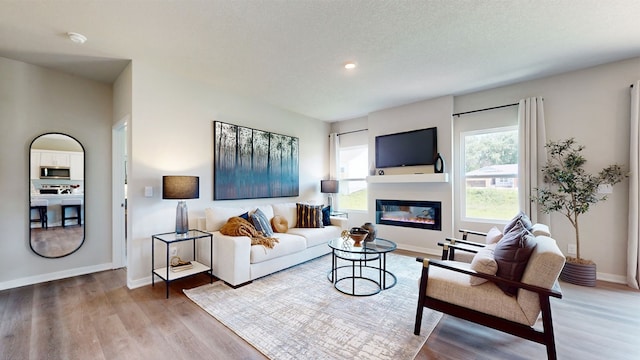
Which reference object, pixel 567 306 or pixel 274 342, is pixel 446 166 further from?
pixel 274 342

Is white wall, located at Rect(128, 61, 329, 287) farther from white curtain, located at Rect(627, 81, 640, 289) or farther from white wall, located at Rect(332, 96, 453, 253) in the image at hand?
white curtain, located at Rect(627, 81, 640, 289)

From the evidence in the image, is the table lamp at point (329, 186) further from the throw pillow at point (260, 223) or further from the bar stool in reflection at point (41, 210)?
the bar stool in reflection at point (41, 210)

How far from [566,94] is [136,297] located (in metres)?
5.95

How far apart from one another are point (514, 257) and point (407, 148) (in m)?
3.17

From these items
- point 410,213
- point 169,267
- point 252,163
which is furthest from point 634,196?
point 169,267

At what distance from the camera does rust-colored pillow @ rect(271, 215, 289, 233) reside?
391cm

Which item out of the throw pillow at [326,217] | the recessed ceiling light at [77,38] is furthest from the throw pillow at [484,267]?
the recessed ceiling light at [77,38]

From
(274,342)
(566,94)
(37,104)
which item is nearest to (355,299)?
(274,342)

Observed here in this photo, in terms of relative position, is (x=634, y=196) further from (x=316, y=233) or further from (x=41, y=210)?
(x=41, y=210)

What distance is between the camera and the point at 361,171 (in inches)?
226

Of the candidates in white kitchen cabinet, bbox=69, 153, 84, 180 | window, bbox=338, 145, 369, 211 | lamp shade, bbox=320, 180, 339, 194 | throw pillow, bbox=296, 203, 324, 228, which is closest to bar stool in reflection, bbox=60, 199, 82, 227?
white kitchen cabinet, bbox=69, 153, 84, 180

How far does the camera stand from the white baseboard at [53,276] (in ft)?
9.71

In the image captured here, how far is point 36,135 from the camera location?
3.17 meters

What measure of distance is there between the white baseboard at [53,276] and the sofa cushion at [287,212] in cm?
251
